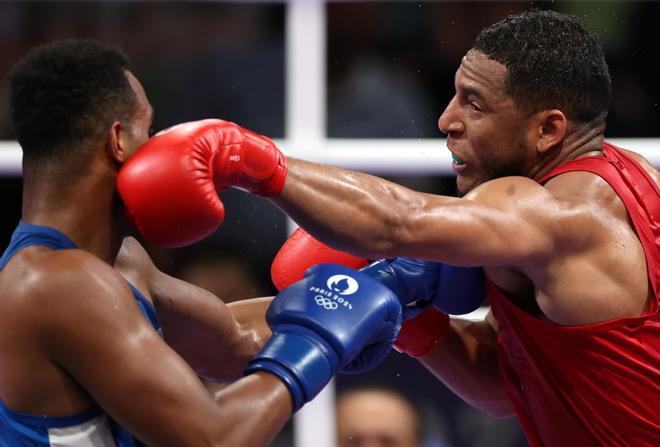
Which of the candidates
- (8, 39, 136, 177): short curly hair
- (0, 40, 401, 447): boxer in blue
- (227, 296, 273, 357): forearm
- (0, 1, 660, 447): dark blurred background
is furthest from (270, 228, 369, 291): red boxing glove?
(0, 1, 660, 447): dark blurred background

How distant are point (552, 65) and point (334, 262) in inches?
28.0

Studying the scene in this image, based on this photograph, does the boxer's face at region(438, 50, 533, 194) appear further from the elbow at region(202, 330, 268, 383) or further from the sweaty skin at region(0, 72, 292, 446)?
the sweaty skin at region(0, 72, 292, 446)

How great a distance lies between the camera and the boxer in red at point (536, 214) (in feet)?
6.95

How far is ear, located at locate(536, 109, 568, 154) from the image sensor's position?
2371 mm

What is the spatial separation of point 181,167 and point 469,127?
2.55 feet

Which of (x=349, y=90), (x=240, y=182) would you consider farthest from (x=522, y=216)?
(x=349, y=90)

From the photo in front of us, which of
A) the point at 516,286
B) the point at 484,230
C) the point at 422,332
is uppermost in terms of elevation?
the point at 484,230

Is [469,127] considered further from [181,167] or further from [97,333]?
[97,333]

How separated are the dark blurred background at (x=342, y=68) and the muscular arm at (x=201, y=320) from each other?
3.27 ft

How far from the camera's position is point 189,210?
6.49 ft

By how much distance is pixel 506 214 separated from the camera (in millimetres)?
2158

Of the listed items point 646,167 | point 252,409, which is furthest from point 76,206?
point 646,167

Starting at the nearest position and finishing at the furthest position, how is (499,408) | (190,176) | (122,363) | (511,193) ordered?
(122,363), (190,176), (511,193), (499,408)

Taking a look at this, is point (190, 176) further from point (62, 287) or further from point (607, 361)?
point (607, 361)
